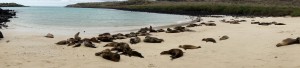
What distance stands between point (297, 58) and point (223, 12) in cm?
6802

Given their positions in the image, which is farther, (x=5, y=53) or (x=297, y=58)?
(x=5, y=53)

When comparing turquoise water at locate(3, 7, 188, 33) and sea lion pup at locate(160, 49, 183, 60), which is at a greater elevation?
sea lion pup at locate(160, 49, 183, 60)

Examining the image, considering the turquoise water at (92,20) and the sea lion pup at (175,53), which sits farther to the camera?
the turquoise water at (92,20)

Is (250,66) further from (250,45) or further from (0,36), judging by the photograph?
(0,36)

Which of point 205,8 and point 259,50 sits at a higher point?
point 259,50

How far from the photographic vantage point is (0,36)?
18234mm

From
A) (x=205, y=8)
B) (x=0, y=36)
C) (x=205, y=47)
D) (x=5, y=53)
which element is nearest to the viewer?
(x=5, y=53)

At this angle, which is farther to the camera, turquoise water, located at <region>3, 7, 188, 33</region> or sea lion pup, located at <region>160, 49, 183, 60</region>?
turquoise water, located at <region>3, 7, 188, 33</region>

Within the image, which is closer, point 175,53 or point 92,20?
point 175,53

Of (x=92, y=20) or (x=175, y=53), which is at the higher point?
(x=175, y=53)

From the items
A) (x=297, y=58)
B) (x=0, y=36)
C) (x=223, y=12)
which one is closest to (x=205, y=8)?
(x=223, y=12)

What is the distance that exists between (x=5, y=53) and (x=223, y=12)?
67885 mm

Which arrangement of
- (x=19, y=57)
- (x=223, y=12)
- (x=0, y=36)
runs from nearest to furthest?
(x=19, y=57) < (x=0, y=36) < (x=223, y=12)

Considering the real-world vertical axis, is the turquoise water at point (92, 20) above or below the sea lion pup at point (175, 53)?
below
